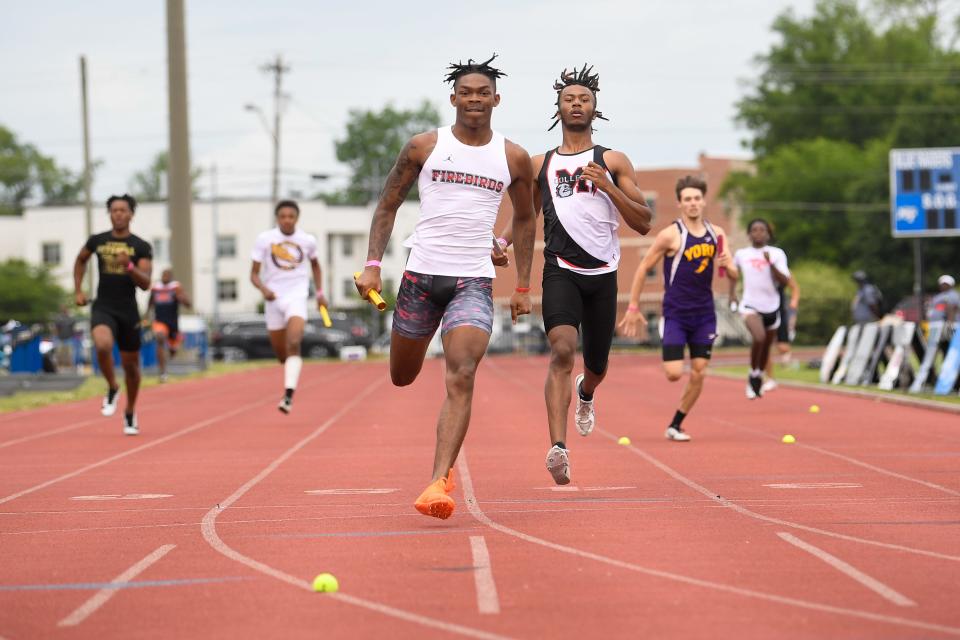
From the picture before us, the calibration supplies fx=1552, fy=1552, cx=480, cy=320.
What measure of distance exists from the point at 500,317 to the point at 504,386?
30.1 metres

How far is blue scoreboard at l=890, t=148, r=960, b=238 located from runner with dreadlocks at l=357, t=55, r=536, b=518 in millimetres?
19745

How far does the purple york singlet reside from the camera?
42.9 feet

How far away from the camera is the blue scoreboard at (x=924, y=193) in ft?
87.5

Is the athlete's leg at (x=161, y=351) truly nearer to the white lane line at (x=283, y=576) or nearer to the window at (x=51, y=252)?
the white lane line at (x=283, y=576)

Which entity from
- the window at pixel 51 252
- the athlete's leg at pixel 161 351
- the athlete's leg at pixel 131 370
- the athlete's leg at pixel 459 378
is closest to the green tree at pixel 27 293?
Result: the window at pixel 51 252

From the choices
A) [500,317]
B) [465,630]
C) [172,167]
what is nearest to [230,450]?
[465,630]

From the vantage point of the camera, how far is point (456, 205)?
8016 mm

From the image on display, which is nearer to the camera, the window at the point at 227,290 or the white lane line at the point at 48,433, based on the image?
the white lane line at the point at 48,433

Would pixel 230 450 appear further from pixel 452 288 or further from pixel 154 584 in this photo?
pixel 154 584

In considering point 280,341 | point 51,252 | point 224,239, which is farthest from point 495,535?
point 51,252

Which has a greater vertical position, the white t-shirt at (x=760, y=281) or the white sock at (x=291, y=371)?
the white t-shirt at (x=760, y=281)

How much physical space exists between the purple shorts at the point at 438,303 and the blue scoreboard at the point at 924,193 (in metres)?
19.8

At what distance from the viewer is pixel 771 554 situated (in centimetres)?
670

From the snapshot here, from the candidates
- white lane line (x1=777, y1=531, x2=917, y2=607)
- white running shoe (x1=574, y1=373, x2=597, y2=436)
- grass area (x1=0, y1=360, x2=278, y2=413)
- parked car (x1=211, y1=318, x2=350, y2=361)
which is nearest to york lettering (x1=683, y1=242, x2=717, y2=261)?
white running shoe (x1=574, y1=373, x2=597, y2=436)
